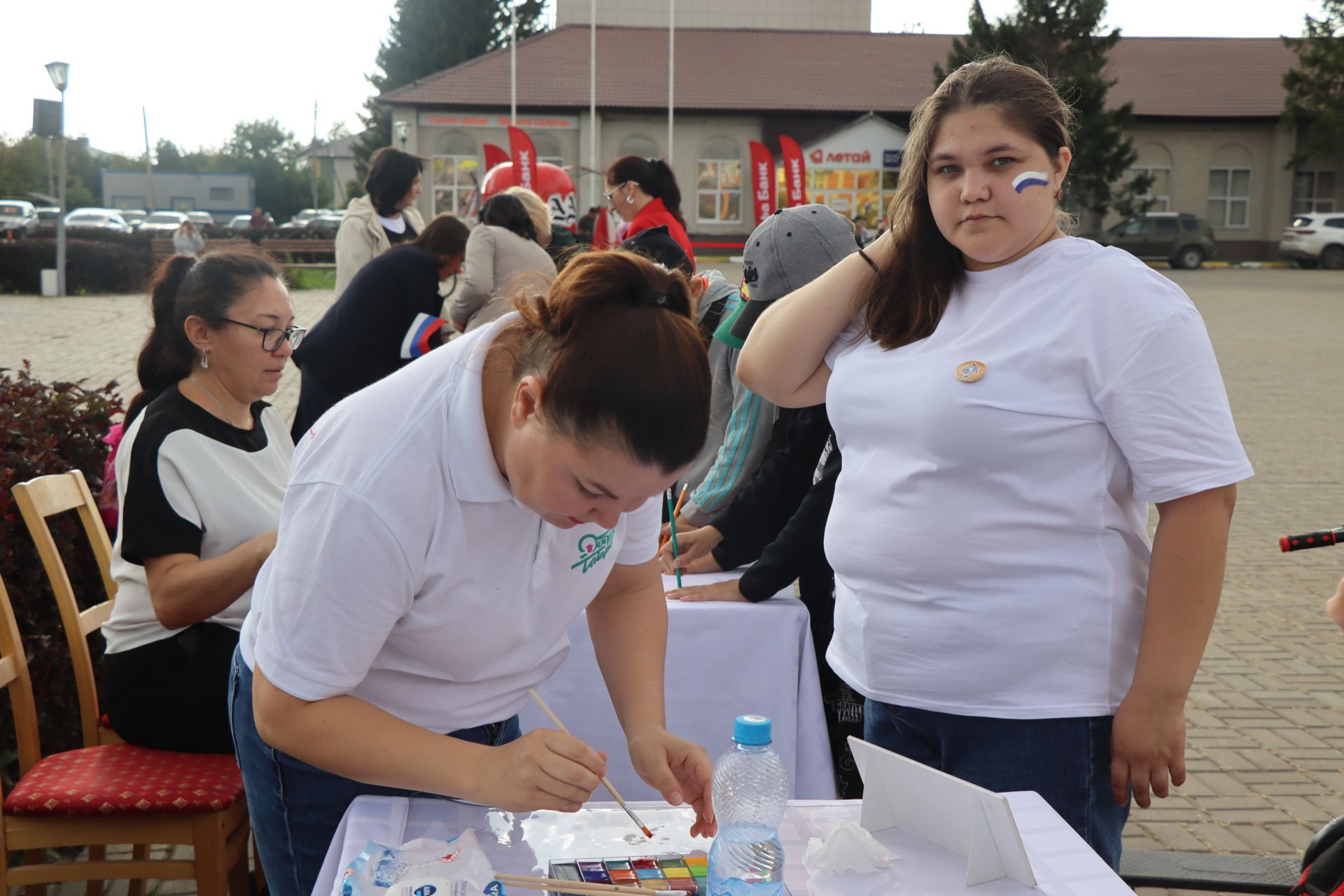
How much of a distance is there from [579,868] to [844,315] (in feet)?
3.68

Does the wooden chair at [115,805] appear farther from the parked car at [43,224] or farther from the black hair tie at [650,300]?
the parked car at [43,224]

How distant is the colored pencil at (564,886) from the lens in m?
1.38

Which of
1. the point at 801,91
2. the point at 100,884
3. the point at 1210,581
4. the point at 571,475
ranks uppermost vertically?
the point at 801,91

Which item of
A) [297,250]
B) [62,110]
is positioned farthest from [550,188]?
[297,250]

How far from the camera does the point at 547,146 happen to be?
31953 mm

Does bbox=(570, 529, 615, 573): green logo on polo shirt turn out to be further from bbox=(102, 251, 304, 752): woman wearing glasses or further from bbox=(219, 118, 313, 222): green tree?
bbox=(219, 118, 313, 222): green tree

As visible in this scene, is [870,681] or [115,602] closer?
[870,681]

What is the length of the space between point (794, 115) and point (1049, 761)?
32237mm

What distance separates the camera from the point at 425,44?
37.5 m

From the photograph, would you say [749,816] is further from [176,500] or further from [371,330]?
[371,330]

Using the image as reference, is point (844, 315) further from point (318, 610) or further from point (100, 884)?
point (100, 884)

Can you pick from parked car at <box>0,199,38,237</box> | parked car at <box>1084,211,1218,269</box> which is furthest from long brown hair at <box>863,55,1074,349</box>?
parked car at <box>0,199,38,237</box>

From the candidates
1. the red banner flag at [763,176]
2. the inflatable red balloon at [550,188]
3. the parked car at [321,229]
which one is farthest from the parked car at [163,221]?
the inflatable red balloon at [550,188]

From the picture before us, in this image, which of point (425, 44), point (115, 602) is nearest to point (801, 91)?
point (425, 44)
